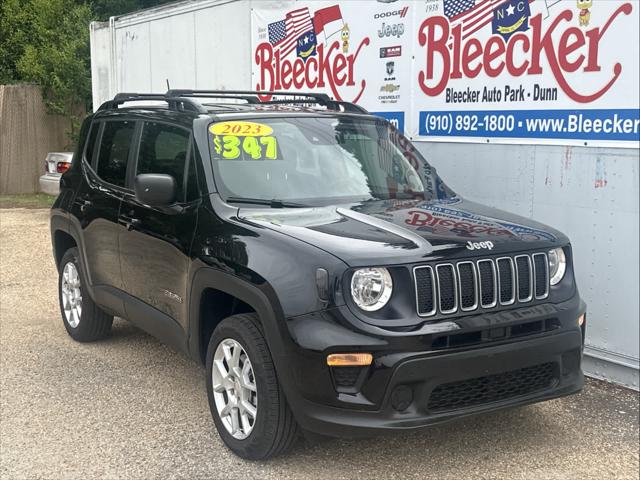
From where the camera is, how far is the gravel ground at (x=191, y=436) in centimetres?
402

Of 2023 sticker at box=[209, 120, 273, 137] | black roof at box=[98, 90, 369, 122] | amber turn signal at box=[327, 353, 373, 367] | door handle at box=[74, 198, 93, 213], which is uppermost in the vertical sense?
black roof at box=[98, 90, 369, 122]

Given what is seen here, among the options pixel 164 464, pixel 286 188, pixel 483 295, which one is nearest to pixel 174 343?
pixel 164 464

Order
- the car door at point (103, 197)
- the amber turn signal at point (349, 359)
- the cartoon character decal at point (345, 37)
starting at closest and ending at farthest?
1. the amber turn signal at point (349, 359)
2. the car door at point (103, 197)
3. the cartoon character decal at point (345, 37)

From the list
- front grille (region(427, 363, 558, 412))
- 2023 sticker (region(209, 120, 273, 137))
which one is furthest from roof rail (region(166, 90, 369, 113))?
front grille (region(427, 363, 558, 412))

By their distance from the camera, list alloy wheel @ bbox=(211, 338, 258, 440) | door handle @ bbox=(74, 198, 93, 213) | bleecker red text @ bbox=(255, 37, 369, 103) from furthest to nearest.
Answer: bleecker red text @ bbox=(255, 37, 369, 103), door handle @ bbox=(74, 198, 93, 213), alloy wheel @ bbox=(211, 338, 258, 440)

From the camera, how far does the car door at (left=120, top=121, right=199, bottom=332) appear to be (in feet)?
14.9

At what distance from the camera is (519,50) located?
569 centimetres

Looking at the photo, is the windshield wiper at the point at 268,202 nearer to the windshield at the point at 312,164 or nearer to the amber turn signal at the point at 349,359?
the windshield at the point at 312,164

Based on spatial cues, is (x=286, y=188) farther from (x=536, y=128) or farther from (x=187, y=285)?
(x=536, y=128)

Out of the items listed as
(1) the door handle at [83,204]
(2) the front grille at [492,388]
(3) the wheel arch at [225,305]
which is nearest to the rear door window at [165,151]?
(3) the wheel arch at [225,305]

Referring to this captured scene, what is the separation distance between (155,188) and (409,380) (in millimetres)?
1925

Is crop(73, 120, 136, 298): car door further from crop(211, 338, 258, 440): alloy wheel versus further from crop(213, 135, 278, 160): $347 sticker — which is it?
crop(211, 338, 258, 440): alloy wheel

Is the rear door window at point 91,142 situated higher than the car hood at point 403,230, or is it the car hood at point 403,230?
the rear door window at point 91,142

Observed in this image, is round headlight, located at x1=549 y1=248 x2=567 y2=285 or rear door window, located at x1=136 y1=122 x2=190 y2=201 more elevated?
rear door window, located at x1=136 y1=122 x2=190 y2=201
